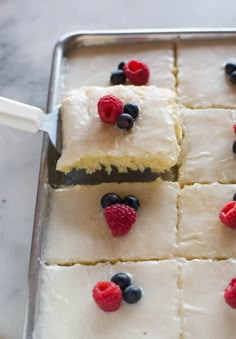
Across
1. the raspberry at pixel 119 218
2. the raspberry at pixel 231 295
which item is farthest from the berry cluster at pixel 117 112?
the raspberry at pixel 231 295

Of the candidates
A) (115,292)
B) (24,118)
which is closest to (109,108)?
(24,118)

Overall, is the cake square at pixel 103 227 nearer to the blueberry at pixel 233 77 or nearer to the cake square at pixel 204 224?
the cake square at pixel 204 224

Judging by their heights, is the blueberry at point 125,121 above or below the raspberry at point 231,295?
above

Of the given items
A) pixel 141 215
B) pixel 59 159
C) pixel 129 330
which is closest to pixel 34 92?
pixel 59 159

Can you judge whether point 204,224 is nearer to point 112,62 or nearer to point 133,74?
point 133,74

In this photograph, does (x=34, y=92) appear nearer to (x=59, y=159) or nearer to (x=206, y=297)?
(x=59, y=159)
